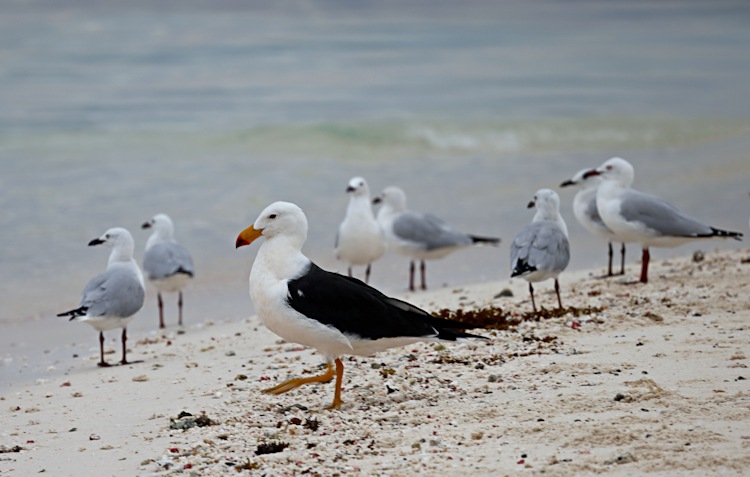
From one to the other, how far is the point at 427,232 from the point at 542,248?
330 cm

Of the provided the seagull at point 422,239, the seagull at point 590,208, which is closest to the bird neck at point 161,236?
the seagull at point 422,239

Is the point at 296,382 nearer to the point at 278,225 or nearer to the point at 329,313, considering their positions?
the point at 329,313

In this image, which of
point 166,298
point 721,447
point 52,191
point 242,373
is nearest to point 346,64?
point 52,191

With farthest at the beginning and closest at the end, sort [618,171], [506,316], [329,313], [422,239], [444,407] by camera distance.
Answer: [422,239] → [618,171] → [506,316] → [329,313] → [444,407]

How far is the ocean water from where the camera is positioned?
13.6 m

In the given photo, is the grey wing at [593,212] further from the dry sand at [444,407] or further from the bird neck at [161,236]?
the bird neck at [161,236]

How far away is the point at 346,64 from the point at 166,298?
30.7 meters

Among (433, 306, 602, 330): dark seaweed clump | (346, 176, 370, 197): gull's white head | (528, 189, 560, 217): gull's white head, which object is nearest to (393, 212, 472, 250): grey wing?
(346, 176, 370, 197): gull's white head

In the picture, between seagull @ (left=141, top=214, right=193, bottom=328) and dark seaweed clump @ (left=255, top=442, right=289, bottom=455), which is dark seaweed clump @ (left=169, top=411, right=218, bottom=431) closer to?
dark seaweed clump @ (left=255, top=442, right=289, bottom=455)

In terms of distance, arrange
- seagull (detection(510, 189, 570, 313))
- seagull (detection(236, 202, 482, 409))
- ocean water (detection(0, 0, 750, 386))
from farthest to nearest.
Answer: ocean water (detection(0, 0, 750, 386)) < seagull (detection(510, 189, 570, 313)) < seagull (detection(236, 202, 482, 409))

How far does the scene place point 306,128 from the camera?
26797mm

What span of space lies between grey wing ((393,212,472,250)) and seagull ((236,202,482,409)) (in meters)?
5.58

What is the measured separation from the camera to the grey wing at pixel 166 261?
1078cm

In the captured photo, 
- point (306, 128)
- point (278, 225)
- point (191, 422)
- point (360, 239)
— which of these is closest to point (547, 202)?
point (360, 239)
